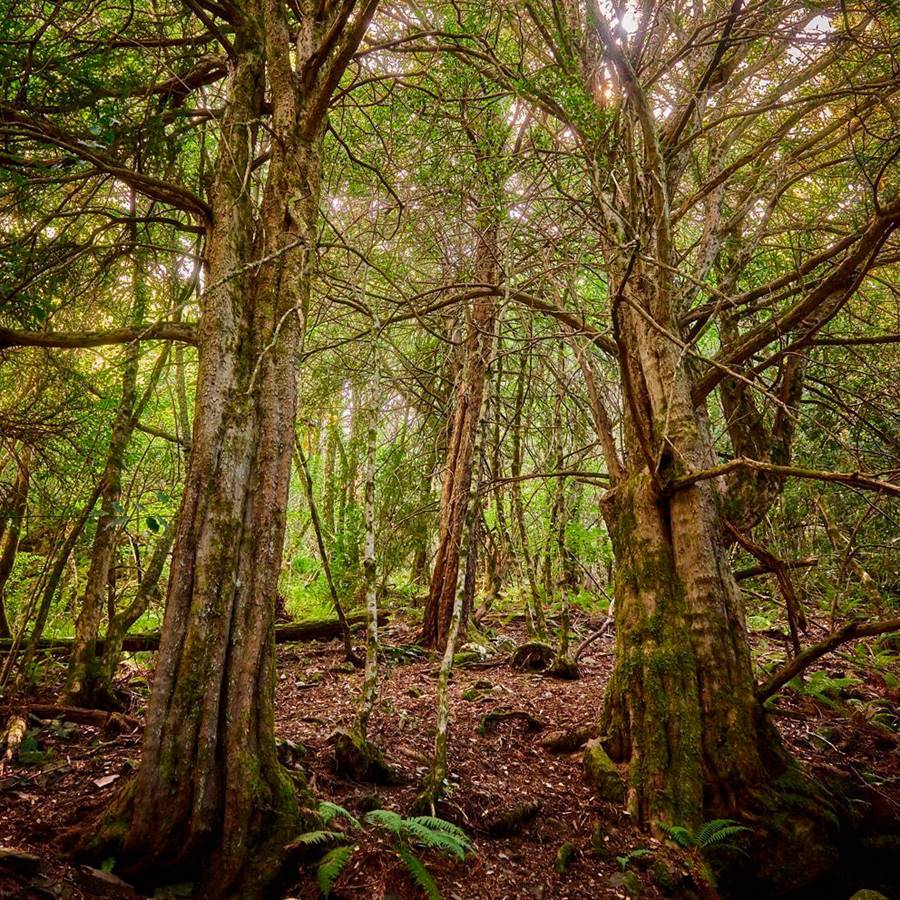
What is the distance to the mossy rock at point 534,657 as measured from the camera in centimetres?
644

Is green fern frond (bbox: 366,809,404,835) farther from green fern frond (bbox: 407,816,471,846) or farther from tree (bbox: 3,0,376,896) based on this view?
tree (bbox: 3,0,376,896)

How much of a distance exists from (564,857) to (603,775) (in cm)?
74

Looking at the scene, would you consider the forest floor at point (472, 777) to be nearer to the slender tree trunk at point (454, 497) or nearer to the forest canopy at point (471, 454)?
the forest canopy at point (471, 454)

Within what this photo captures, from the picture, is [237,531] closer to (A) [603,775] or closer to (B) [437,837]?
(B) [437,837]

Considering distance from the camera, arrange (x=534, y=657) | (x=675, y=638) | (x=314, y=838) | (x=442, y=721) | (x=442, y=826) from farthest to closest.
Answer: (x=534, y=657) < (x=675, y=638) < (x=442, y=721) < (x=442, y=826) < (x=314, y=838)

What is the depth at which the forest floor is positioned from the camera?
2.73m

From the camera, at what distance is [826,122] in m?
5.43

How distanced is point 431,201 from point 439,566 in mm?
4376

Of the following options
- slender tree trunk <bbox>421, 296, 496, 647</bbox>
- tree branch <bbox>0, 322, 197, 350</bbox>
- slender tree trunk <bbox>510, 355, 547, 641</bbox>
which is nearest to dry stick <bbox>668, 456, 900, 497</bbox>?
tree branch <bbox>0, 322, 197, 350</bbox>

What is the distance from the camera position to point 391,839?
2.92m

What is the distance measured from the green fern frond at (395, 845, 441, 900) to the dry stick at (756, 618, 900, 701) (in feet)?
7.43

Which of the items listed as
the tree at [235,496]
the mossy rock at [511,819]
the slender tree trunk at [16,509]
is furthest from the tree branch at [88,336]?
the mossy rock at [511,819]

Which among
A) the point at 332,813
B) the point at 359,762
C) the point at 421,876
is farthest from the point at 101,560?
the point at 421,876

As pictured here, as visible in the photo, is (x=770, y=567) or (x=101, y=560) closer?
(x=770, y=567)
